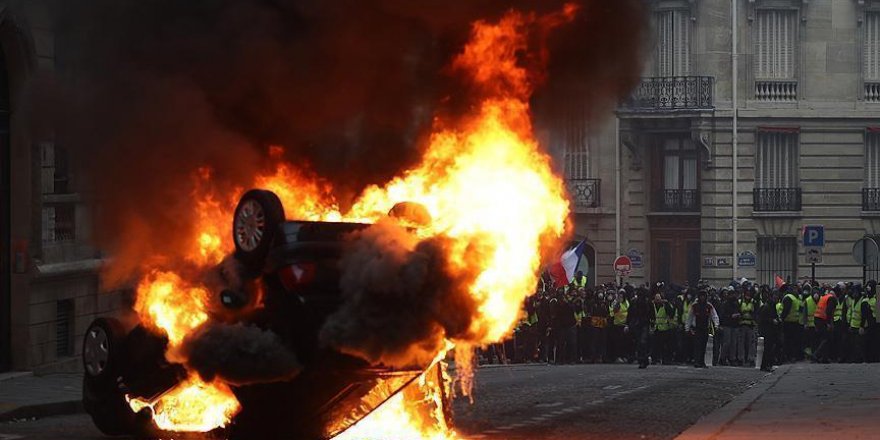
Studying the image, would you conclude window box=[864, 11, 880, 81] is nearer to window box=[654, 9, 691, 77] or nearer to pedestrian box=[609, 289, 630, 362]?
window box=[654, 9, 691, 77]

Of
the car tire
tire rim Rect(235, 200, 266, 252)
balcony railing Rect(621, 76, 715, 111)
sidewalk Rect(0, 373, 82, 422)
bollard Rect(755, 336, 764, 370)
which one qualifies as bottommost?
bollard Rect(755, 336, 764, 370)

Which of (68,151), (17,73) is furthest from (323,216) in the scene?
(17,73)

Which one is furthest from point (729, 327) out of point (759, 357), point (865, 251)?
point (759, 357)

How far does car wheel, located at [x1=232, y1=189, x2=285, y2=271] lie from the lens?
1173cm

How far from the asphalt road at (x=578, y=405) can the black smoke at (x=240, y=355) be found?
2921 mm

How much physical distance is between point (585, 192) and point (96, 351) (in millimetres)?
34071

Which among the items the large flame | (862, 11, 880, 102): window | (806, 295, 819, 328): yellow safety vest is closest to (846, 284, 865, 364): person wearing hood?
(806, 295, 819, 328): yellow safety vest

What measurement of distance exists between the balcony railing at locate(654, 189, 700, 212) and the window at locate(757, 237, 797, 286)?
7.08ft

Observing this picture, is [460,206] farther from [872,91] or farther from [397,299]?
[872,91]

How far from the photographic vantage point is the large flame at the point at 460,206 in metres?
12.2

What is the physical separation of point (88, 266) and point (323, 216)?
10199 millimetres

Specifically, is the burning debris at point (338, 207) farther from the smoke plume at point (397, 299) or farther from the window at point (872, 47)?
the window at point (872, 47)

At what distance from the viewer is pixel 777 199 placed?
4609 cm

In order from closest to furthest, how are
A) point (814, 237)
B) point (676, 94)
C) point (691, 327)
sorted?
point (691, 327)
point (814, 237)
point (676, 94)
